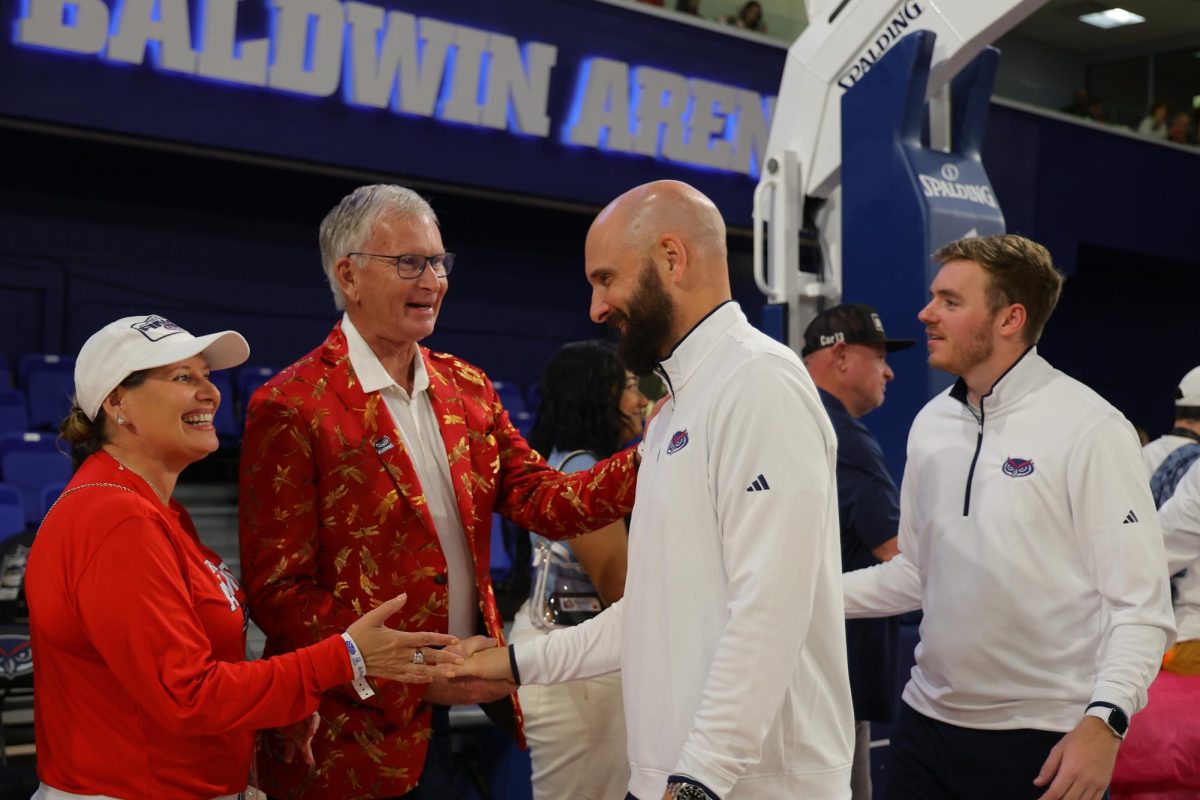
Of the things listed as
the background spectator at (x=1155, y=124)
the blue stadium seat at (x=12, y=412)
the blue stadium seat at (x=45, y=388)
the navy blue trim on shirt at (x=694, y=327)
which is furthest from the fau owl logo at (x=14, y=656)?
the background spectator at (x=1155, y=124)

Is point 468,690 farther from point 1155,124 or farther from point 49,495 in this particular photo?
point 1155,124

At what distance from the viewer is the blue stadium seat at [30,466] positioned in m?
6.03

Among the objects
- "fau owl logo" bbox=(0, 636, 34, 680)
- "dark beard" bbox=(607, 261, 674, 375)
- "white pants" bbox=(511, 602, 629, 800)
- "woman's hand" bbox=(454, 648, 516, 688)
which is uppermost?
"dark beard" bbox=(607, 261, 674, 375)

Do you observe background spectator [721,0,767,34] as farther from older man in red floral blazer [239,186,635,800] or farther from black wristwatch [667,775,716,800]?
black wristwatch [667,775,716,800]

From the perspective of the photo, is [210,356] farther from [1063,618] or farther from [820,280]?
[820,280]

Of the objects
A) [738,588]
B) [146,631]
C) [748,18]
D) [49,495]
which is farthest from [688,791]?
[748,18]

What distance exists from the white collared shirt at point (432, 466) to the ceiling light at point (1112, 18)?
13.9 meters

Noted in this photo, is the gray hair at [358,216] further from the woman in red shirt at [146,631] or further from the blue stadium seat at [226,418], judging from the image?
the blue stadium seat at [226,418]

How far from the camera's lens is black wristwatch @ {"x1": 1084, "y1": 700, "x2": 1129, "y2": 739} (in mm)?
2008

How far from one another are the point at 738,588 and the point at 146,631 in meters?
0.91

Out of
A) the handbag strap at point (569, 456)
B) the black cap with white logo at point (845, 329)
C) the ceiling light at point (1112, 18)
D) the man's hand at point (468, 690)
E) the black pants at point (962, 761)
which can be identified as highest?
the ceiling light at point (1112, 18)

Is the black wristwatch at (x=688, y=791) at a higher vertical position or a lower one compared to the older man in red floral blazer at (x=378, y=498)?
lower

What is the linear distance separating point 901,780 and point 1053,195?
1022cm

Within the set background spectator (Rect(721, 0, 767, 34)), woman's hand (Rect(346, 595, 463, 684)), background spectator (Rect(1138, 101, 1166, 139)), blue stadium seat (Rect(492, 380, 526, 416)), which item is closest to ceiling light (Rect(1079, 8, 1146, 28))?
background spectator (Rect(1138, 101, 1166, 139))
